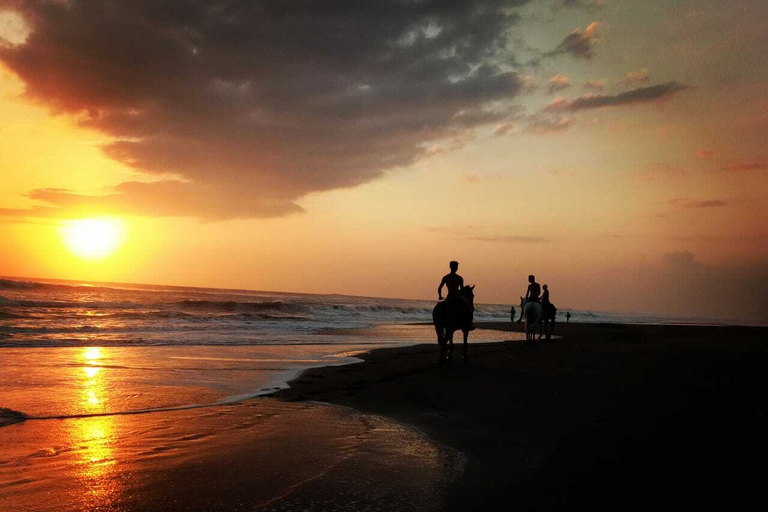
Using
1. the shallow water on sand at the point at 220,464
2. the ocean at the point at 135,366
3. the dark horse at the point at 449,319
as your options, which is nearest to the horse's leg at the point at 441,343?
the dark horse at the point at 449,319

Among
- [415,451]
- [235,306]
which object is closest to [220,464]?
[415,451]

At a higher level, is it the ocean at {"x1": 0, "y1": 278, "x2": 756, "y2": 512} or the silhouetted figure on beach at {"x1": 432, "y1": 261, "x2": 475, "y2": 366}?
the silhouetted figure on beach at {"x1": 432, "y1": 261, "x2": 475, "y2": 366}

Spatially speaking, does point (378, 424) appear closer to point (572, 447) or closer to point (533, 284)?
point (572, 447)

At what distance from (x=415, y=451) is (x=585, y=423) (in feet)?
7.45

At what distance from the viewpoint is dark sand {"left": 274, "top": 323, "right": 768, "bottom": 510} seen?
148 inches

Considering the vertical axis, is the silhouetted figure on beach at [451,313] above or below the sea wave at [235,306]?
above

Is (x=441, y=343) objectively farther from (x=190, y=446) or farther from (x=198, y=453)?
(x=198, y=453)

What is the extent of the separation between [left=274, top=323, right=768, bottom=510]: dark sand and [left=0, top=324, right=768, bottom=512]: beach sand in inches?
0.9

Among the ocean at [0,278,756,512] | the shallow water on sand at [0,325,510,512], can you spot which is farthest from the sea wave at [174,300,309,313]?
the shallow water on sand at [0,325,510,512]

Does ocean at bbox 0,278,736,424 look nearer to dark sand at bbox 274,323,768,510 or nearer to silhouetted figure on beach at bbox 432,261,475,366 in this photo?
dark sand at bbox 274,323,768,510

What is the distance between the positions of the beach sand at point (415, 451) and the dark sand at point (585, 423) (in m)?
0.02

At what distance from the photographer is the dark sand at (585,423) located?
12.3 feet

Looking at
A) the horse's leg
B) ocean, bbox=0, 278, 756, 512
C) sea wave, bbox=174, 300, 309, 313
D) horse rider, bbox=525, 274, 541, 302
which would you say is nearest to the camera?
ocean, bbox=0, 278, 756, 512

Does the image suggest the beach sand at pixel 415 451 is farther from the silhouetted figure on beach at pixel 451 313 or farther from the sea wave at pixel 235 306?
the sea wave at pixel 235 306
